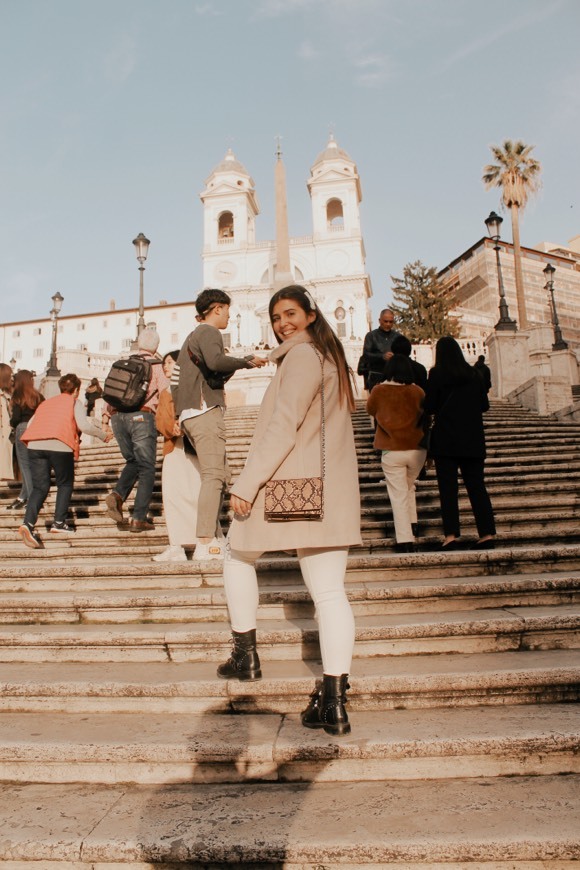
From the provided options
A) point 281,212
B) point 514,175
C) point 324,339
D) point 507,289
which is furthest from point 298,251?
point 324,339

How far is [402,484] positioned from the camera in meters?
5.25

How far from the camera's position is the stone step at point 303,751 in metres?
2.47

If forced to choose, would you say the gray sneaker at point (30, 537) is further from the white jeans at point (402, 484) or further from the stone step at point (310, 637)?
the white jeans at point (402, 484)

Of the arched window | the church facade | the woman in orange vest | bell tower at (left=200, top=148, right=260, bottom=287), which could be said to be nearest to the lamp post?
the woman in orange vest

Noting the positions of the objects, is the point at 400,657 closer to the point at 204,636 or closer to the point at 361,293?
the point at 204,636

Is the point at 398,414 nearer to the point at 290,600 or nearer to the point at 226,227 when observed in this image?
the point at 290,600

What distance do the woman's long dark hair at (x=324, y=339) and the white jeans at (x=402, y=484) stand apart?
2.42m

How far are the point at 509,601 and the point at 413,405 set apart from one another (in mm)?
1990

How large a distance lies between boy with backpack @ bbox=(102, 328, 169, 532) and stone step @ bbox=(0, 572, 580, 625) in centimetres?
147

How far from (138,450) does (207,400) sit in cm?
132

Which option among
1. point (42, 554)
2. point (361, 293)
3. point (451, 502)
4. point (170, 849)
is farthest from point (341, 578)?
point (361, 293)

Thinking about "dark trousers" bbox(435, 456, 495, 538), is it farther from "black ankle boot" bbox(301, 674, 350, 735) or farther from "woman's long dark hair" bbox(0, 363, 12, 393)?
"woman's long dark hair" bbox(0, 363, 12, 393)

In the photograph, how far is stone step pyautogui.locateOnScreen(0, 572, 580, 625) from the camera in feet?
12.9

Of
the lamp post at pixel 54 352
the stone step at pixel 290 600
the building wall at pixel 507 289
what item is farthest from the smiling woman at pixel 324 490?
the building wall at pixel 507 289
